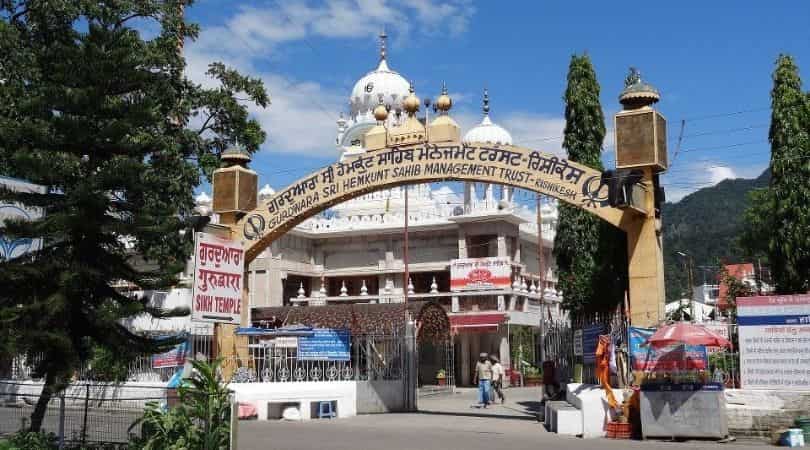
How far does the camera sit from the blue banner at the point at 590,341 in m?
15.7

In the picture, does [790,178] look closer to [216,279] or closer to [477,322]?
[477,322]

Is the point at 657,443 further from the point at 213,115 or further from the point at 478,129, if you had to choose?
the point at 478,129

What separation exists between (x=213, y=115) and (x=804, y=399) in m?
16.1

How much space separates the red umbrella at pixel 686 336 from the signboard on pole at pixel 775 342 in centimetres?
47

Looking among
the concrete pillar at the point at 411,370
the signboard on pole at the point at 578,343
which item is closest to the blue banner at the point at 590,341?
the signboard on pole at the point at 578,343

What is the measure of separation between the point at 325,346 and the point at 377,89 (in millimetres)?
33353

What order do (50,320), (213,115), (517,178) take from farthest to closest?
1. (213,115)
2. (517,178)
3. (50,320)

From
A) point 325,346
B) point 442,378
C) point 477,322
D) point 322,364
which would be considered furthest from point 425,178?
point 477,322

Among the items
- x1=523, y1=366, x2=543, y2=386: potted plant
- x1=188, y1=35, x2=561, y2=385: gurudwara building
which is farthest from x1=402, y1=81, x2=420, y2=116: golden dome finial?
x1=523, y1=366, x2=543, y2=386: potted plant

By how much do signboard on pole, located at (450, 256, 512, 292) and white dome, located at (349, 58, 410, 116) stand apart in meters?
15.4

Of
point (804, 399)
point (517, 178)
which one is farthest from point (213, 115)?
point (804, 399)

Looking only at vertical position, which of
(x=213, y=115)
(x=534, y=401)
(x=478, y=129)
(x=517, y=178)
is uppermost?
(x=478, y=129)

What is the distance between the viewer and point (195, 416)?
31.8 ft

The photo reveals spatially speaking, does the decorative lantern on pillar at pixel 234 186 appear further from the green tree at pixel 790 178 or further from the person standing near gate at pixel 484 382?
the green tree at pixel 790 178
